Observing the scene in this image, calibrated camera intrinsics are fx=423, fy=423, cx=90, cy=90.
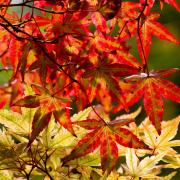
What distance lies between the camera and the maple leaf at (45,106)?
89cm

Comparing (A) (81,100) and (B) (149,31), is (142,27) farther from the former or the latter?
(A) (81,100)

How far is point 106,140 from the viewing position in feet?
3.00

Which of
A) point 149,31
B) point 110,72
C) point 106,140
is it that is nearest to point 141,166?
point 106,140

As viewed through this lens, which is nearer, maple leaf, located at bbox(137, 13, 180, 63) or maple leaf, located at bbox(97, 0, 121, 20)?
maple leaf, located at bbox(97, 0, 121, 20)

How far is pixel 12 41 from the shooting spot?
1087 mm

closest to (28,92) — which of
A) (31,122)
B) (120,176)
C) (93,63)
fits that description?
(31,122)

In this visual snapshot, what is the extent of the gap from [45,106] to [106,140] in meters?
0.15

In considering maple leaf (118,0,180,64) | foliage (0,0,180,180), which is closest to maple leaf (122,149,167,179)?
foliage (0,0,180,180)

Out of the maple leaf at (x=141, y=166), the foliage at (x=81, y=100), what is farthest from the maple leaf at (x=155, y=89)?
the maple leaf at (x=141, y=166)

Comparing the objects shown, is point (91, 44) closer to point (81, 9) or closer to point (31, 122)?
point (81, 9)

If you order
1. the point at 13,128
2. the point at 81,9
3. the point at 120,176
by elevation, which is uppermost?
the point at 81,9

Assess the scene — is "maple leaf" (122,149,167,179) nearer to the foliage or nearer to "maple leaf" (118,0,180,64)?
the foliage

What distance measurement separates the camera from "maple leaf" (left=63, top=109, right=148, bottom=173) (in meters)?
0.88

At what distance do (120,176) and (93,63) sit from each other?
0.92 feet
